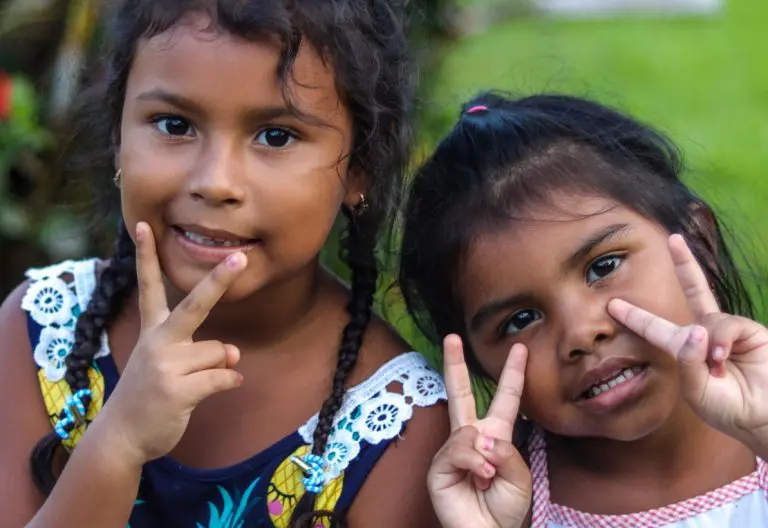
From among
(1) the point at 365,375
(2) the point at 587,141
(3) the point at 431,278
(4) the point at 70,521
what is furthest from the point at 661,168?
(4) the point at 70,521

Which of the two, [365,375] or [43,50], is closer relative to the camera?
[365,375]

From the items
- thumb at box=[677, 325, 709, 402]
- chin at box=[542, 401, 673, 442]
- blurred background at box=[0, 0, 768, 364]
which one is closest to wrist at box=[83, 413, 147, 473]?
chin at box=[542, 401, 673, 442]

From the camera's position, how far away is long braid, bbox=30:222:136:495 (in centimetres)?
222

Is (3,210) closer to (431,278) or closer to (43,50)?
(43,50)

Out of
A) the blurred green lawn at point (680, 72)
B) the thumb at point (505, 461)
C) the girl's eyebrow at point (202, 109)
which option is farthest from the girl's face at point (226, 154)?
the blurred green lawn at point (680, 72)

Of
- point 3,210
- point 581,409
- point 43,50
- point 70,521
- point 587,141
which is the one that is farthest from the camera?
point 43,50

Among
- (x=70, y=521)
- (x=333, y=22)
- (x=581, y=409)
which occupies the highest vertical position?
(x=333, y=22)

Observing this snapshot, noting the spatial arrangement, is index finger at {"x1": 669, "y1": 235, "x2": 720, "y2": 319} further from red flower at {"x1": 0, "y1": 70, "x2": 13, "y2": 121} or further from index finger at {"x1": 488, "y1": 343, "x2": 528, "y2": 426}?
red flower at {"x1": 0, "y1": 70, "x2": 13, "y2": 121}

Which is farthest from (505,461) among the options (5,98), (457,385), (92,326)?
(5,98)

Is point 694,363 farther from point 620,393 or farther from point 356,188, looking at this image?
point 356,188

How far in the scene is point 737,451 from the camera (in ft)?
7.18

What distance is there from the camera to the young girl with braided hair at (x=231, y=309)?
193cm

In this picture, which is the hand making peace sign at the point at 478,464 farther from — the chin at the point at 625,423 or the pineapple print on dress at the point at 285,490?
the pineapple print on dress at the point at 285,490

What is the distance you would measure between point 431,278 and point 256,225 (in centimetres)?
43
